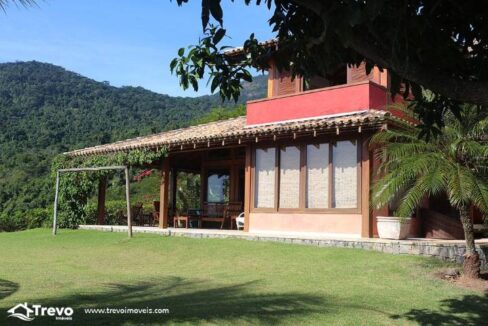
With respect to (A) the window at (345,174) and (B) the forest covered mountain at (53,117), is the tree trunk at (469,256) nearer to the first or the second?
(A) the window at (345,174)

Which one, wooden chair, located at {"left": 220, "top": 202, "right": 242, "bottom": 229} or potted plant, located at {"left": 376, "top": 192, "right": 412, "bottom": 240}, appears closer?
potted plant, located at {"left": 376, "top": 192, "right": 412, "bottom": 240}

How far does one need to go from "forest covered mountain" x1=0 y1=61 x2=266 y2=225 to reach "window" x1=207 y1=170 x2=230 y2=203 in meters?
10.5

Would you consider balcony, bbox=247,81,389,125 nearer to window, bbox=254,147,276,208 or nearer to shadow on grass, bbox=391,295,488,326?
window, bbox=254,147,276,208

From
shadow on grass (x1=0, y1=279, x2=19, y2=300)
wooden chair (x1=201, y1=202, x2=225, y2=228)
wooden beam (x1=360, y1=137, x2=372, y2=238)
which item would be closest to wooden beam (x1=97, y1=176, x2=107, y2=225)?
wooden chair (x1=201, y1=202, x2=225, y2=228)

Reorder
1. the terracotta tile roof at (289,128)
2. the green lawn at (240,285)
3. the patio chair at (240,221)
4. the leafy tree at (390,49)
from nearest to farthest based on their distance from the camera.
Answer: the leafy tree at (390,49) < the green lawn at (240,285) < the terracotta tile roof at (289,128) < the patio chair at (240,221)

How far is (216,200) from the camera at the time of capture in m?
19.9

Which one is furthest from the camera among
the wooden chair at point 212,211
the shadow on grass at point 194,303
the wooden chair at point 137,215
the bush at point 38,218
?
the bush at point 38,218

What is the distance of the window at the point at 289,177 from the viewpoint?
46.3 ft

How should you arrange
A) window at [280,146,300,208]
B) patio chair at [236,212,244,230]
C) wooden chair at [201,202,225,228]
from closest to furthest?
window at [280,146,300,208]
patio chair at [236,212,244,230]
wooden chair at [201,202,225,228]

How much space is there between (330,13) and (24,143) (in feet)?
158

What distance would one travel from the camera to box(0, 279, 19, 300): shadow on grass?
22.8ft

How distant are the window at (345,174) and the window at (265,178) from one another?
78.1 inches

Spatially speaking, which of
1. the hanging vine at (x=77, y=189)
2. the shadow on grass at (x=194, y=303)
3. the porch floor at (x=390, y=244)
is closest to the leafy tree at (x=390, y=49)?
the shadow on grass at (x=194, y=303)

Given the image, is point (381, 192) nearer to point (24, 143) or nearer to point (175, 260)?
point (175, 260)
